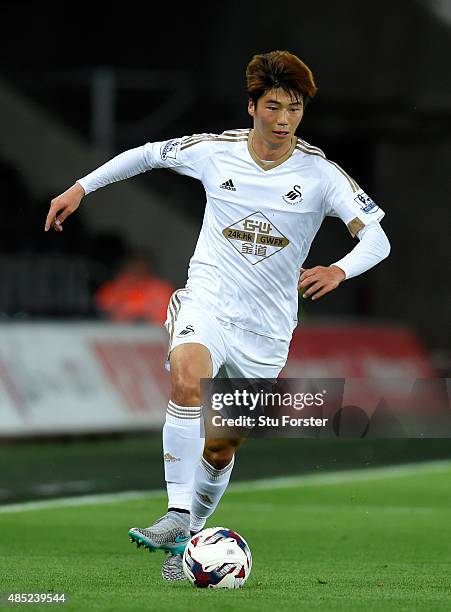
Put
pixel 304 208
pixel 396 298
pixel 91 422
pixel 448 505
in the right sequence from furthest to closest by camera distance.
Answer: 1. pixel 396 298
2. pixel 91 422
3. pixel 448 505
4. pixel 304 208

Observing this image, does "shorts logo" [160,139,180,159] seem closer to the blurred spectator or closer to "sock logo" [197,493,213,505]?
"sock logo" [197,493,213,505]

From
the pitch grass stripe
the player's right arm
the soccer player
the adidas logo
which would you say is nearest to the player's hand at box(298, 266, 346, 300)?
the soccer player

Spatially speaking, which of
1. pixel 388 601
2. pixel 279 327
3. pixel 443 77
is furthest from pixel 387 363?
pixel 388 601

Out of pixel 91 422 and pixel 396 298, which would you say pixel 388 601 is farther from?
pixel 396 298

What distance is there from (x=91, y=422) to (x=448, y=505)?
495 cm

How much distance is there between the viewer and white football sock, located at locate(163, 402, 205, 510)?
7.09 metres

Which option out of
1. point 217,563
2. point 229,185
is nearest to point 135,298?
point 229,185

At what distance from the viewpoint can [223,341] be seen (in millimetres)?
7527

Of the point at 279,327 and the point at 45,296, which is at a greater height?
the point at 279,327

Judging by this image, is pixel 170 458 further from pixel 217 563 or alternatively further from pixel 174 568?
pixel 217 563

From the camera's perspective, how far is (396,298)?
23.4 m

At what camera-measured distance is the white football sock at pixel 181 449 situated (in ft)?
23.3

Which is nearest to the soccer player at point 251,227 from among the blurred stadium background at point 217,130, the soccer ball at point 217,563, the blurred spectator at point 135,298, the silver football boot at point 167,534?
the silver football boot at point 167,534

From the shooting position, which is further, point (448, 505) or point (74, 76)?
point (74, 76)
